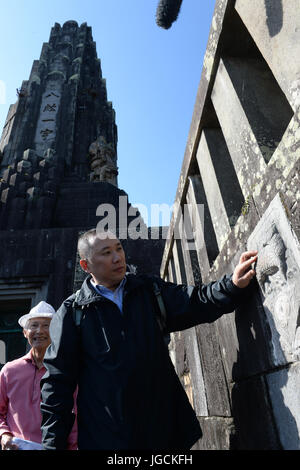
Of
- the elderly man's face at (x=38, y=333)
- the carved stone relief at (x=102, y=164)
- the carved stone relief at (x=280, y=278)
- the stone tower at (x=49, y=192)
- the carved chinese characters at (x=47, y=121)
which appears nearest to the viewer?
the carved stone relief at (x=280, y=278)

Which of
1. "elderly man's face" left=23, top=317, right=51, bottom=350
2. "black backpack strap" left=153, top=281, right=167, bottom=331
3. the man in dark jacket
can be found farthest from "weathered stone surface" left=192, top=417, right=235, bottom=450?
"elderly man's face" left=23, top=317, right=51, bottom=350

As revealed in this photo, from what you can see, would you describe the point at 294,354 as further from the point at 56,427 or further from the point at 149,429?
the point at 56,427

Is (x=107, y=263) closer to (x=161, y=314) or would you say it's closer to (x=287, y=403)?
(x=161, y=314)

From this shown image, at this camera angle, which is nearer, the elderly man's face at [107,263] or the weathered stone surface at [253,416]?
the weathered stone surface at [253,416]

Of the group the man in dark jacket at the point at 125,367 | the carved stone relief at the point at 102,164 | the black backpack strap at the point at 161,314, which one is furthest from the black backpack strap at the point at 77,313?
the carved stone relief at the point at 102,164

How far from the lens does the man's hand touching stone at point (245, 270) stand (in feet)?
4.48

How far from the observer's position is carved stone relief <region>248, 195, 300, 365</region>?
3.51ft

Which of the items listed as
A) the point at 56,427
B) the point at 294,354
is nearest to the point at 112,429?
the point at 56,427

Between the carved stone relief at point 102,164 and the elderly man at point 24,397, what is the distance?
33.8 feet

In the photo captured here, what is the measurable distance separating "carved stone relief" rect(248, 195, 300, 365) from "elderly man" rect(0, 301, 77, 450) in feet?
4.30

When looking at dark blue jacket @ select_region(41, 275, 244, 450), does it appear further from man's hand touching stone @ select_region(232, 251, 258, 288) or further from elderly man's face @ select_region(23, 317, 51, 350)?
elderly man's face @ select_region(23, 317, 51, 350)

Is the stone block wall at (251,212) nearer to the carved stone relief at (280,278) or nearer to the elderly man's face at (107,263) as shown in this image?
the carved stone relief at (280,278)

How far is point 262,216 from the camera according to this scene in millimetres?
1293
